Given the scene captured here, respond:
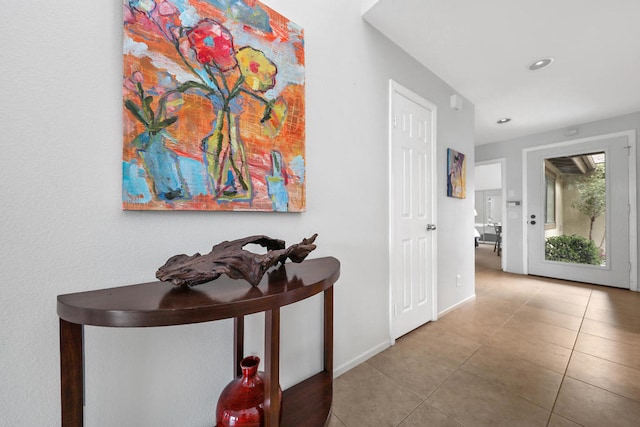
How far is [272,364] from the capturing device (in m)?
0.77

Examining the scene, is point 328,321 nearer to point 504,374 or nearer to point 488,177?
point 504,374

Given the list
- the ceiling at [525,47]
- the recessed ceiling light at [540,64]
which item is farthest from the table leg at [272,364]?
the recessed ceiling light at [540,64]

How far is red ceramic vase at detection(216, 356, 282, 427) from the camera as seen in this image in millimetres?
851


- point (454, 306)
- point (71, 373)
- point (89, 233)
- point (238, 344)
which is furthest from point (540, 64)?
point (71, 373)

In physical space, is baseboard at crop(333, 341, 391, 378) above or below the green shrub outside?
below

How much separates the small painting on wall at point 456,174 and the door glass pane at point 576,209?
2462 mm

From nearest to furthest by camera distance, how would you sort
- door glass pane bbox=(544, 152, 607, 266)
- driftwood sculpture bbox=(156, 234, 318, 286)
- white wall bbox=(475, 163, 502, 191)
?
driftwood sculpture bbox=(156, 234, 318, 286), door glass pane bbox=(544, 152, 607, 266), white wall bbox=(475, 163, 502, 191)

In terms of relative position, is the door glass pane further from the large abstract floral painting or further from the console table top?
the console table top

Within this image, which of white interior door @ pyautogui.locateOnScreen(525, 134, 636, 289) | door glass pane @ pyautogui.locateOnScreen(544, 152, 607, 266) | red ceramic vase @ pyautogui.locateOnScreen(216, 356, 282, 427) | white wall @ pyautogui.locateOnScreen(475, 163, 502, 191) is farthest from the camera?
white wall @ pyautogui.locateOnScreen(475, 163, 502, 191)

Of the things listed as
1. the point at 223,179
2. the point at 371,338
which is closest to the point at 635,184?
the point at 371,338

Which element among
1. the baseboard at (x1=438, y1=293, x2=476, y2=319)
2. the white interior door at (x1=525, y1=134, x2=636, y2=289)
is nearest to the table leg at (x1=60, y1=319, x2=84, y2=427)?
the baseboard at (x1=438, y1=293, x2=476, y2=319)

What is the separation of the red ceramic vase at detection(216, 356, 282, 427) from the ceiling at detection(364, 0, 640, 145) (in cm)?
223

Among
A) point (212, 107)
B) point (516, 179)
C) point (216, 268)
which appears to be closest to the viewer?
point (216, 268)

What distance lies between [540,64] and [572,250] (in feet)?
10.3
